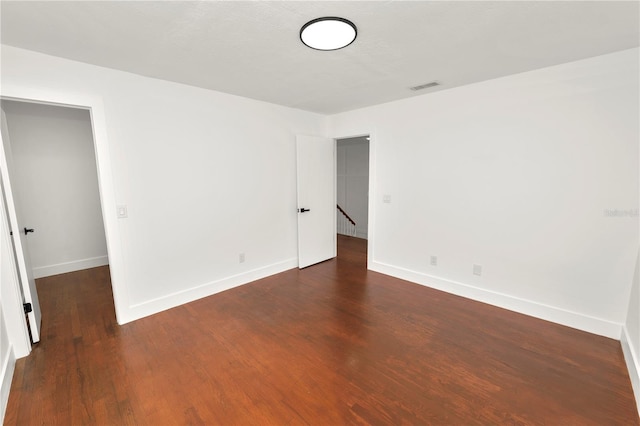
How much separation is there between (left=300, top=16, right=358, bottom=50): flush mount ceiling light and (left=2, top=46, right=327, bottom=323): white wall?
5.96 feet

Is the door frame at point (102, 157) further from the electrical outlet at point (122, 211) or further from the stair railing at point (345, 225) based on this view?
the stair railing at point (345, 225)

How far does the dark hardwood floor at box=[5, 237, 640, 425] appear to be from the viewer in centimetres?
179

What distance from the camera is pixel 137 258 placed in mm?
2908

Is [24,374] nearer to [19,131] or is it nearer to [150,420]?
[150,420]

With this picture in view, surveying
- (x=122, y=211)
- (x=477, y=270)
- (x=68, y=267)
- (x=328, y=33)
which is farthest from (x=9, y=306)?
(x=477, y=270)

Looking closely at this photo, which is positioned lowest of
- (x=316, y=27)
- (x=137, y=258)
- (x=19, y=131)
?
(x=137, y=258)

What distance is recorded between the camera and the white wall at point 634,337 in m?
1.98

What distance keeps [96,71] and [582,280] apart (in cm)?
502

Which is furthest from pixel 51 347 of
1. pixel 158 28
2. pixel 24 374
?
pixel 158 28

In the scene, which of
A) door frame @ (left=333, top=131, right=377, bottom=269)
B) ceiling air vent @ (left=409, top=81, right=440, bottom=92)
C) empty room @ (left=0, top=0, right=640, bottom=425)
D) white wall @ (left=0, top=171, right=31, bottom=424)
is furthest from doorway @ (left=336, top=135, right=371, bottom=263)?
white wall @ (left=0, top=171, right=31, bottom=424)

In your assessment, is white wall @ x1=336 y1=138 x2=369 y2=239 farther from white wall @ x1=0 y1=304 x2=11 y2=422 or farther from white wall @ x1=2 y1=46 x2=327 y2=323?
white wall @ x1=0 y1=304 x2=11 y2=422

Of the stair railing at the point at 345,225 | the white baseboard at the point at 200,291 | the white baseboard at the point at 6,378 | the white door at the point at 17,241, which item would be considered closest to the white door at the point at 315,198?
the white baseboard at the point at 200,291

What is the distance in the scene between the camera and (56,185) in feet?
13.7

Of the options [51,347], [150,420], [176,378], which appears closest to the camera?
[150,420]
